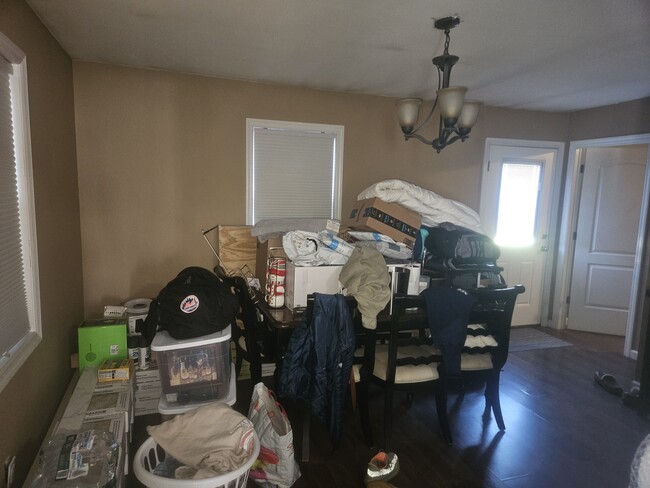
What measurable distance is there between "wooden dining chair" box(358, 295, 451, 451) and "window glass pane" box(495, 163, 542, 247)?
2.46 meters

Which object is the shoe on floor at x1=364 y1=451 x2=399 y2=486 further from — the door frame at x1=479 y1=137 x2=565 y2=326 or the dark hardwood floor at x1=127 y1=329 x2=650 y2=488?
the door frame at x1=479 y1=137 x2=565 y2=326

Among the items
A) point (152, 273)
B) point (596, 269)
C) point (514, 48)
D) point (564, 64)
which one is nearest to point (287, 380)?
point (152, 273)

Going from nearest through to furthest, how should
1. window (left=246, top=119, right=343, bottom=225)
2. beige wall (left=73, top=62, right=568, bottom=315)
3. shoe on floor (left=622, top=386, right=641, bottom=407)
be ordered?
shoe on floor (left=622, top=386, right=641, bottom=407)
beige wall (left=73, top=62, right=568, bottom=315)
window (left=246, top=119, right=343, bottom=225)

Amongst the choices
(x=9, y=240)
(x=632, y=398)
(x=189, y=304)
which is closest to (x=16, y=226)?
(x=9, y=240)

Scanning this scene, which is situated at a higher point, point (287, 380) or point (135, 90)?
point (135, 90)

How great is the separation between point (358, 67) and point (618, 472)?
2992 millimetres

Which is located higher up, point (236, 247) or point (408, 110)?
point (408, 110)

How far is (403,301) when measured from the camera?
7.04 ft

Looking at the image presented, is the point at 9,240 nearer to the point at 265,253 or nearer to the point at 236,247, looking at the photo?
the point at 265,253

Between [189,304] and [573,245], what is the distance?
4166 mm

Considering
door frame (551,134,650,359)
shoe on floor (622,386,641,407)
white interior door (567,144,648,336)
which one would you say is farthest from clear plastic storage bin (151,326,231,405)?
white interior door (567,144,648,336)

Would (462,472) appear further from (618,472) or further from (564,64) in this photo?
(564,64)

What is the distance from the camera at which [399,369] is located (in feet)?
7.61

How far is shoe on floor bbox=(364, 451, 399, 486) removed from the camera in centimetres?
204
